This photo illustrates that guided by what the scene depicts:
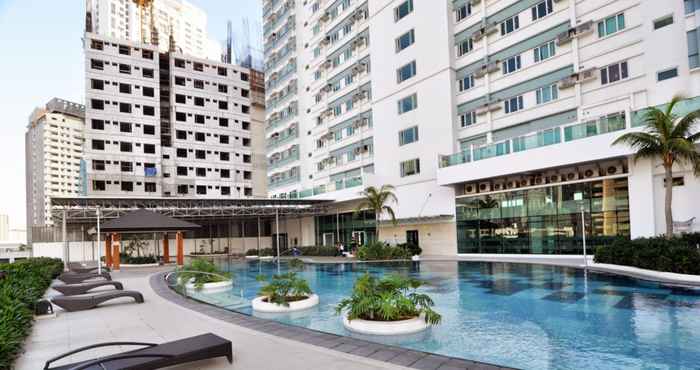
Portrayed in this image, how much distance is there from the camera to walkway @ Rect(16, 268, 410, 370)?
5730 millimetres

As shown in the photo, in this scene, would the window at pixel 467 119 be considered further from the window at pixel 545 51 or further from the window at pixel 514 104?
the window at pixel 545 51

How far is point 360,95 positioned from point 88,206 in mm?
23888

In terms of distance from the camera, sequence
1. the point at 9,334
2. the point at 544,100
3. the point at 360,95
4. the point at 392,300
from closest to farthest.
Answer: the point at 9,334, the point at 392,300, the point at 544,100, the point at 360,95

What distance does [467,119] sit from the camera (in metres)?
29.6

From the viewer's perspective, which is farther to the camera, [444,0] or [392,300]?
[444,0]

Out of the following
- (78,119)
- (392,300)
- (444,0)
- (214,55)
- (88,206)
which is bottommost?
(392,300)

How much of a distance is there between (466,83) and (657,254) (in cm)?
1797

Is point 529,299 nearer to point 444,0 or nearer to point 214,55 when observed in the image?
point 444,0

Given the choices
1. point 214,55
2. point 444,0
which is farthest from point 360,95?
point 214,55

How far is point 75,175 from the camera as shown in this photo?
11462cm

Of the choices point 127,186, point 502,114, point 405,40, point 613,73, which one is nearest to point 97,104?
point 127,186

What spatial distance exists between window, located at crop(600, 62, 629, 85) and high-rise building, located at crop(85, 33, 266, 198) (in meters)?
47.1

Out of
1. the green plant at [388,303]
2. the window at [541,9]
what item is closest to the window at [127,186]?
the window at [541,9]

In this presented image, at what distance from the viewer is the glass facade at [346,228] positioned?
124 feet
